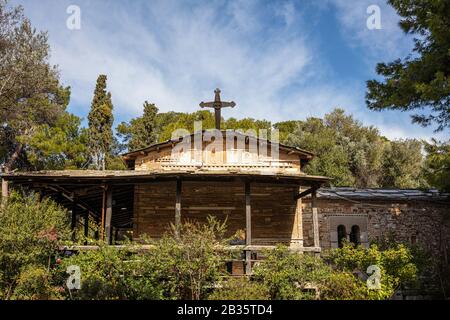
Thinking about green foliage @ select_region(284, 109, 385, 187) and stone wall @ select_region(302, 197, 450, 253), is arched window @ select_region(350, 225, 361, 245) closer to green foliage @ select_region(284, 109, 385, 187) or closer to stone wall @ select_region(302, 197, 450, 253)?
stone wall @ select_region(302, 197, 450, 253)

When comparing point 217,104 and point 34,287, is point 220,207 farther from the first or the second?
point 34,287

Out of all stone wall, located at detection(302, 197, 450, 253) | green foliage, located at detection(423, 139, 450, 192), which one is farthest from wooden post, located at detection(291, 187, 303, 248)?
green foliage, located at detection(423, 139, 450, 192)

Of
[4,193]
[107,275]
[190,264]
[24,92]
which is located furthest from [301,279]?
[24,92]

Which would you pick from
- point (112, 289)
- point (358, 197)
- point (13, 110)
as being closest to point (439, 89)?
point (358, 197)

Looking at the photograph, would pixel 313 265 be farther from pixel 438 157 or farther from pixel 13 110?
pixel 13 110

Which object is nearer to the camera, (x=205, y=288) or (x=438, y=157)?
(x=205, y=288)

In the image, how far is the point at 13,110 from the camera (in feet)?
87.4

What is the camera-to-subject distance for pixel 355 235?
693 inches

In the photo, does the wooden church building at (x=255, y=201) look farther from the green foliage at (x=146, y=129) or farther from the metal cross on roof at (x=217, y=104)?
the green foliage at (x=146, y=129)

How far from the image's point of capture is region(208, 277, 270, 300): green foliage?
31.7 feet
